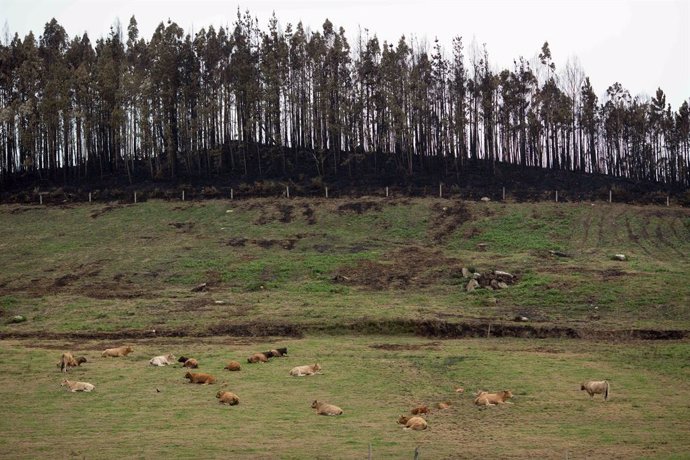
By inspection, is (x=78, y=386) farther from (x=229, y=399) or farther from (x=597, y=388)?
(x=597, y=388)

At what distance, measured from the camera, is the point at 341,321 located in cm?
4016

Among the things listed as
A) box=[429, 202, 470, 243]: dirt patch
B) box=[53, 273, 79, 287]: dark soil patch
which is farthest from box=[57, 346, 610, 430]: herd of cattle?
box=[429, 202, 470, 243]: dirt patch

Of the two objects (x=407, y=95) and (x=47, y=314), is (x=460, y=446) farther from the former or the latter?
(x=407, y=95)

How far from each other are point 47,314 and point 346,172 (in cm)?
4480

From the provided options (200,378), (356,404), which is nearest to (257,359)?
(200,378)

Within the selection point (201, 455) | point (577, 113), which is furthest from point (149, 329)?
point (577, 113)

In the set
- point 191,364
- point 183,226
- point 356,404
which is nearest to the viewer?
point 356,404

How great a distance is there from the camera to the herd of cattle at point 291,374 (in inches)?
877

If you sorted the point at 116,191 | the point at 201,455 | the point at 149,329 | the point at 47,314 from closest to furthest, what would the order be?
the point at 201,455, the point at 149,329, the point at 47,314, the point at 116,191

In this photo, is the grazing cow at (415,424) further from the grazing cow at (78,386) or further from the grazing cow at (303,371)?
the grazing cow at (78,386)

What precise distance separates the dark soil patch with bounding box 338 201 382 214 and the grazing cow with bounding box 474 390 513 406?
44.6 m

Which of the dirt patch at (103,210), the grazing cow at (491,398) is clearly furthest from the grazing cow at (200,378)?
the dirt patch at (103,210)

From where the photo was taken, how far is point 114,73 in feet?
294

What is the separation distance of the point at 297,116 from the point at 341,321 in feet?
179
